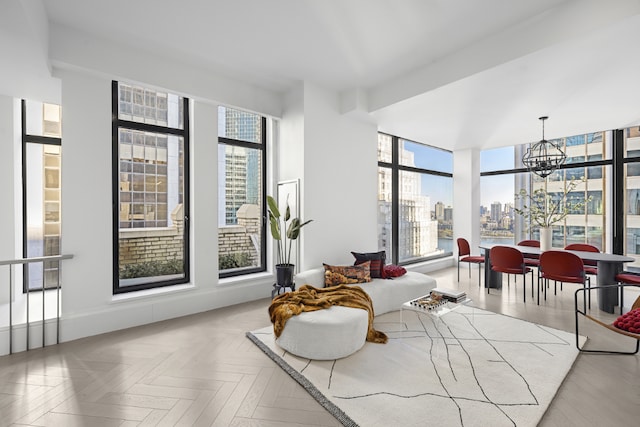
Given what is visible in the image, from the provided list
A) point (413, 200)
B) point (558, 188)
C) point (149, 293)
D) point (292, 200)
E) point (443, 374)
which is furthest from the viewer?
point (413, 200)

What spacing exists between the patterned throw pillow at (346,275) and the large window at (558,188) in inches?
154

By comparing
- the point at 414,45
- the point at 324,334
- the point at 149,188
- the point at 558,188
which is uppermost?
the point at 414,45

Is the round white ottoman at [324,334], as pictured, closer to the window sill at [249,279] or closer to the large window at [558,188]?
the window sill at [249,279]

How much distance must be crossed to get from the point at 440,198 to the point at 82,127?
6.83 metres

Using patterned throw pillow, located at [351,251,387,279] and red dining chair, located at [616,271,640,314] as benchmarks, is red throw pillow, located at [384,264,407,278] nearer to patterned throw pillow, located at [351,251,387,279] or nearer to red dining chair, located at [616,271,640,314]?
patterned throw pillow, located at [351,251,387,279]

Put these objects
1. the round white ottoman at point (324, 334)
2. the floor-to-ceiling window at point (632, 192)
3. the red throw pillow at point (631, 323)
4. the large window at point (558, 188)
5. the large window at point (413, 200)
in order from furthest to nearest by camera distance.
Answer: the large window at point (413, 200) < the large window at point (558, 188) < the floor-to-ceiling window at point (632, 192) < the round white ottoman at point (324, 334) < the red throw pillow at point (631, 323)

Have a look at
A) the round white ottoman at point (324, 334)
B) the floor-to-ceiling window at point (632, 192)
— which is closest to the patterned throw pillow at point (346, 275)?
the round white ottoman at point (324, 334)

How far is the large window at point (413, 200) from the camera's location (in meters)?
6.25

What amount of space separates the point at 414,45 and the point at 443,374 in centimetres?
326

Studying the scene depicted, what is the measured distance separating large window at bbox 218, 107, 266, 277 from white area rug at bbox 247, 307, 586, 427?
5.15 feet

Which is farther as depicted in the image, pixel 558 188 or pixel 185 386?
pixel 558 188

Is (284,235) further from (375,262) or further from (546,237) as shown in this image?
(546,237)

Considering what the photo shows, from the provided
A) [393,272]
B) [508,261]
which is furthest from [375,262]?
[508,261]

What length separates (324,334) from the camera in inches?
106
